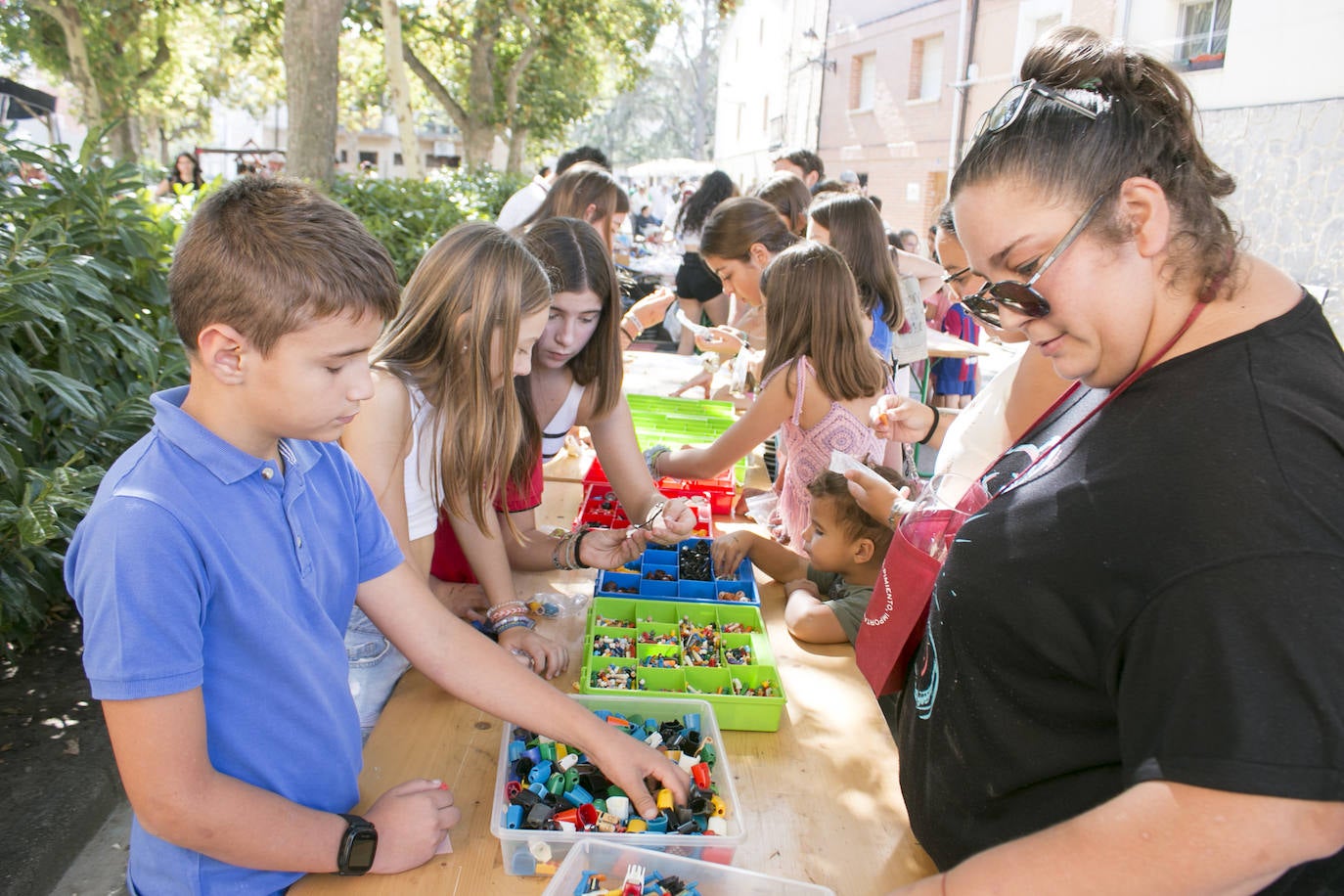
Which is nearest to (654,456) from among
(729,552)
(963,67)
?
(729,552)

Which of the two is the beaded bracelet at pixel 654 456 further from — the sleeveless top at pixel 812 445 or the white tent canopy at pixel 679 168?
the white tent canopy at pixel 679 168

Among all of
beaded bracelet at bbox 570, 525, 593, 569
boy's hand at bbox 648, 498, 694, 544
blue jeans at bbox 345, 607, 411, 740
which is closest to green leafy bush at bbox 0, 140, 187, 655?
blue jeans at bbox 345, 607, 411, 740

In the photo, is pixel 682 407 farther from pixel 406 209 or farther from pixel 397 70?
pixel 397 70

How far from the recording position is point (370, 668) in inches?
77.6

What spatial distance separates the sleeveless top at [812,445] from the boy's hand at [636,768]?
1.56 metres

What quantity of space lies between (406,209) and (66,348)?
15.6 ft

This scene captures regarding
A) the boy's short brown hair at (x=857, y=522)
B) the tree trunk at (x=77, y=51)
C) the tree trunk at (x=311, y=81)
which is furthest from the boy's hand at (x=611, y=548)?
the tree trunk at (x=77, y=51)

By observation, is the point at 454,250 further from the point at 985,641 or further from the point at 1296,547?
the point at 1296,547

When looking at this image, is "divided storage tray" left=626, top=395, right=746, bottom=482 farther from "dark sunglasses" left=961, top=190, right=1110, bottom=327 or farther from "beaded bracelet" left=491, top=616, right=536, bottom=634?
"dark sunglasses" left=961, top=190, right=1110, bottom=327

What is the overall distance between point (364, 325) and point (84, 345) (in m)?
2.64

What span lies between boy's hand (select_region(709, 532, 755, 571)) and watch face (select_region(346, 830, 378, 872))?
51.2 inches

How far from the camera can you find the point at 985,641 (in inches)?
44.9

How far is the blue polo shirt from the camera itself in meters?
1.11

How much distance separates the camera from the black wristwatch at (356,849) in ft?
4.34
